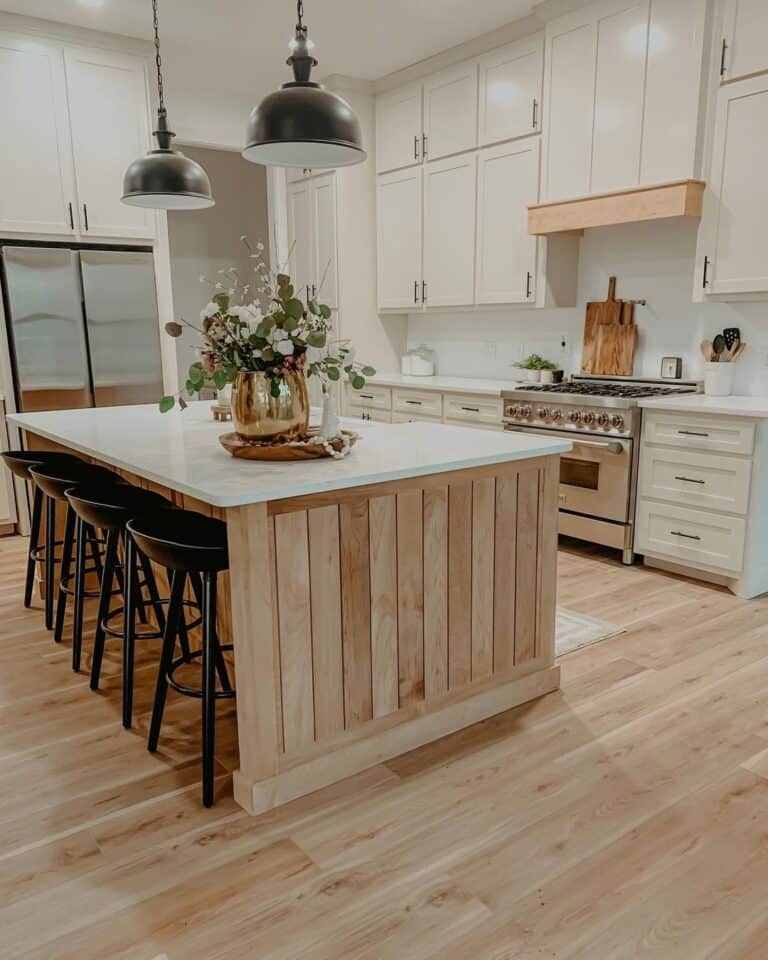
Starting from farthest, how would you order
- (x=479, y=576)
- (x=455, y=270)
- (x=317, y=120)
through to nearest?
(x=455, y=270)
(x=479, y=576)
(x=317, y=120)

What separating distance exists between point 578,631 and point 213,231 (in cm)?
602

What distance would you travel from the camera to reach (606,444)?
406 centimetres

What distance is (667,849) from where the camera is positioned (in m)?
1.93

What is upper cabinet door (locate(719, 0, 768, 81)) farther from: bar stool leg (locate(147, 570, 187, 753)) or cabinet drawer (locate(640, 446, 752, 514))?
bar stool leg (locate(147, 570, 187, 753))

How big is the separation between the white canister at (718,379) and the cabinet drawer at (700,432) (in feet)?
1.30

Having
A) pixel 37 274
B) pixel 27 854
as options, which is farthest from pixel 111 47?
pixel 27 854

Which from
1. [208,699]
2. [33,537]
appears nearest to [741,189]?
[208,699]

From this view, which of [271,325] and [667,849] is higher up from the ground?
[271,325]

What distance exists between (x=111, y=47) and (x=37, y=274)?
4.98 ft

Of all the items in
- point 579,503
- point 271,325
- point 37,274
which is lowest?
point 579,503

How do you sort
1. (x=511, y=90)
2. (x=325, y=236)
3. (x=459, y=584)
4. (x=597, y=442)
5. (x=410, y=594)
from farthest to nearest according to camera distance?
1. (x=325, y=236)
2. (x=511, y=90)
3. (x=597, y=442)
4. (x=459, y=584)
5. (x=410, y=594)

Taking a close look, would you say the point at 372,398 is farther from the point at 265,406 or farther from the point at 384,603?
the point at 384,603

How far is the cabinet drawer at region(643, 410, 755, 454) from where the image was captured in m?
3.52

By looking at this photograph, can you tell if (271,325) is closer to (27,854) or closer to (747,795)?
(27,854)
